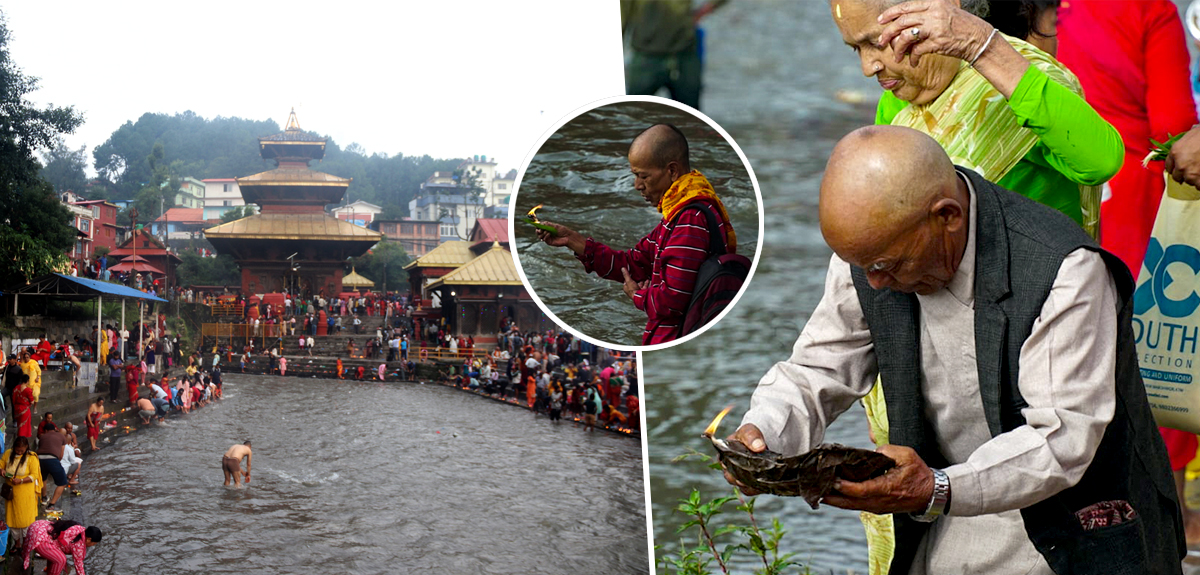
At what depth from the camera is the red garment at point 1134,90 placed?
2.79 m

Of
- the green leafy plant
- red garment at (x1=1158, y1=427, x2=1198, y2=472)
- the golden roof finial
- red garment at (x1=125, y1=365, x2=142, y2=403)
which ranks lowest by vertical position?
the green leafy plant

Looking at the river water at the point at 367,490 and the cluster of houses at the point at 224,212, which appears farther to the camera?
the cluster of houses at the point at 224,212

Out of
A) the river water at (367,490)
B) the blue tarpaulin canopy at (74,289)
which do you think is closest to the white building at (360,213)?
the river water at (367,490)

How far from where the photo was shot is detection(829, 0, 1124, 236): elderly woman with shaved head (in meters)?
1.67

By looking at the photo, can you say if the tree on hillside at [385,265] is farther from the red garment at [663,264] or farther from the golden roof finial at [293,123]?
the red garment at [663,264]

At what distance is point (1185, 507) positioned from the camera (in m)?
2.80

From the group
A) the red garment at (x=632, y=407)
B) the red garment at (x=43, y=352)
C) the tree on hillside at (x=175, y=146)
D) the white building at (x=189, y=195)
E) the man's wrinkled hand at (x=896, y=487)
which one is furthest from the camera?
the red garment at (x=632, y=407)

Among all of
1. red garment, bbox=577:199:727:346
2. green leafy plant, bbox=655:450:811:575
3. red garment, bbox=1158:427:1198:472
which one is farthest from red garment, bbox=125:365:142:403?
red garment, bbox=1158:427:1198:472

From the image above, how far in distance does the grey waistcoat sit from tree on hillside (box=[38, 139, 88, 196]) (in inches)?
190

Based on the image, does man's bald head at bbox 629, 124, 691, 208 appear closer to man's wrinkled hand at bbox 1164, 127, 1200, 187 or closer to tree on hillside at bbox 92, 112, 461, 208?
man's wrinkled hand at bbox 1164, 127, 1200, 187

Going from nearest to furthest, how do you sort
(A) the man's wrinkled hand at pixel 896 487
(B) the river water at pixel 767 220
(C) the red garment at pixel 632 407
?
(A) the man's wrinkled hand at pixel 896 487
(B) the river water at pixel 767 220
(C) the red garment at pixel 632 407

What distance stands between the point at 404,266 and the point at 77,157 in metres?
1.82

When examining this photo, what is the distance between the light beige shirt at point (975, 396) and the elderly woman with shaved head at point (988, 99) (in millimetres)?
405

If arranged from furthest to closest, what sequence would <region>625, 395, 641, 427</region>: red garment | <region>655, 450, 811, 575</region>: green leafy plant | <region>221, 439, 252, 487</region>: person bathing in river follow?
<region>625, 395, 641, 427</region>: red garment, <region>221, 439, 252, 487</region>: person bathing in river, <region>655, 450, 811, 575</region>: green leafy plant
